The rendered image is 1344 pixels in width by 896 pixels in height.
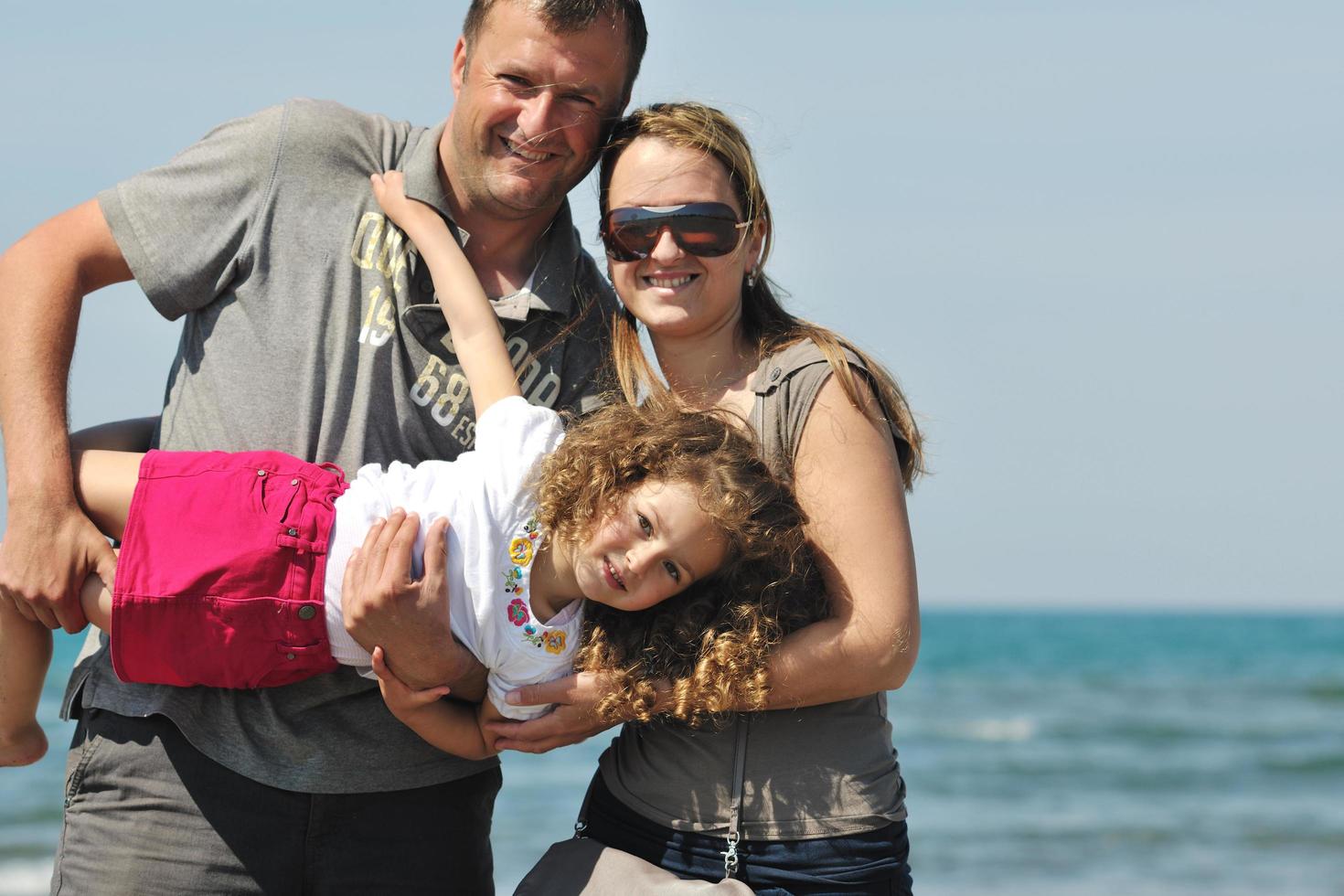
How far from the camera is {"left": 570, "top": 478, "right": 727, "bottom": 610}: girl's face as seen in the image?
2.79 metres

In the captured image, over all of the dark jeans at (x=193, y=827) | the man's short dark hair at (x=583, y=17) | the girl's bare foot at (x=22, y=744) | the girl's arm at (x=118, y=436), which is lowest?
the dark jeans at (x=193, y=827)

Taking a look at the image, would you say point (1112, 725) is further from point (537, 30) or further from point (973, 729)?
point (537, 30)

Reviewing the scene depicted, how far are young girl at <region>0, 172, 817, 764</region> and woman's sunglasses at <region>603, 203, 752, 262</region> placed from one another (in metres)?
0.37

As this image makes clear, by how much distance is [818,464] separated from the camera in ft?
9.11

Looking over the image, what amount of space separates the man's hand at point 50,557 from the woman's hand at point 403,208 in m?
0.94

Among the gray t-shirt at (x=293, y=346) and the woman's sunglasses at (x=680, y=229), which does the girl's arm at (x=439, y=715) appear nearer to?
the gray t-shirt at (x=293, y=346)

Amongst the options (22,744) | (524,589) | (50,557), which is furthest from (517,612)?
(22,744)

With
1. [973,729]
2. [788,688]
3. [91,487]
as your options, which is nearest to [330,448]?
[91,487]

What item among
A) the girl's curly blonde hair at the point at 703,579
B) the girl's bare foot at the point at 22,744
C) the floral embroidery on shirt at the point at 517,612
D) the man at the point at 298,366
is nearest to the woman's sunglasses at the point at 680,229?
the man at the point at 298,366

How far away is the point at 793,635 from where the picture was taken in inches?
109

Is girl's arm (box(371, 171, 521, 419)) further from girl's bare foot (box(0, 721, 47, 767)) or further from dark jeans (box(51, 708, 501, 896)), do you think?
girl's bare foot (box(0, 721, 47, 767))

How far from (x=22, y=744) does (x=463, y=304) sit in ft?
4.60

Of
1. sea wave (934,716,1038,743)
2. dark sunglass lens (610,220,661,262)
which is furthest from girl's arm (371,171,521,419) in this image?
sea wave (934,716,1038,743)

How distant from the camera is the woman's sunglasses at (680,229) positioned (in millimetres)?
2965
